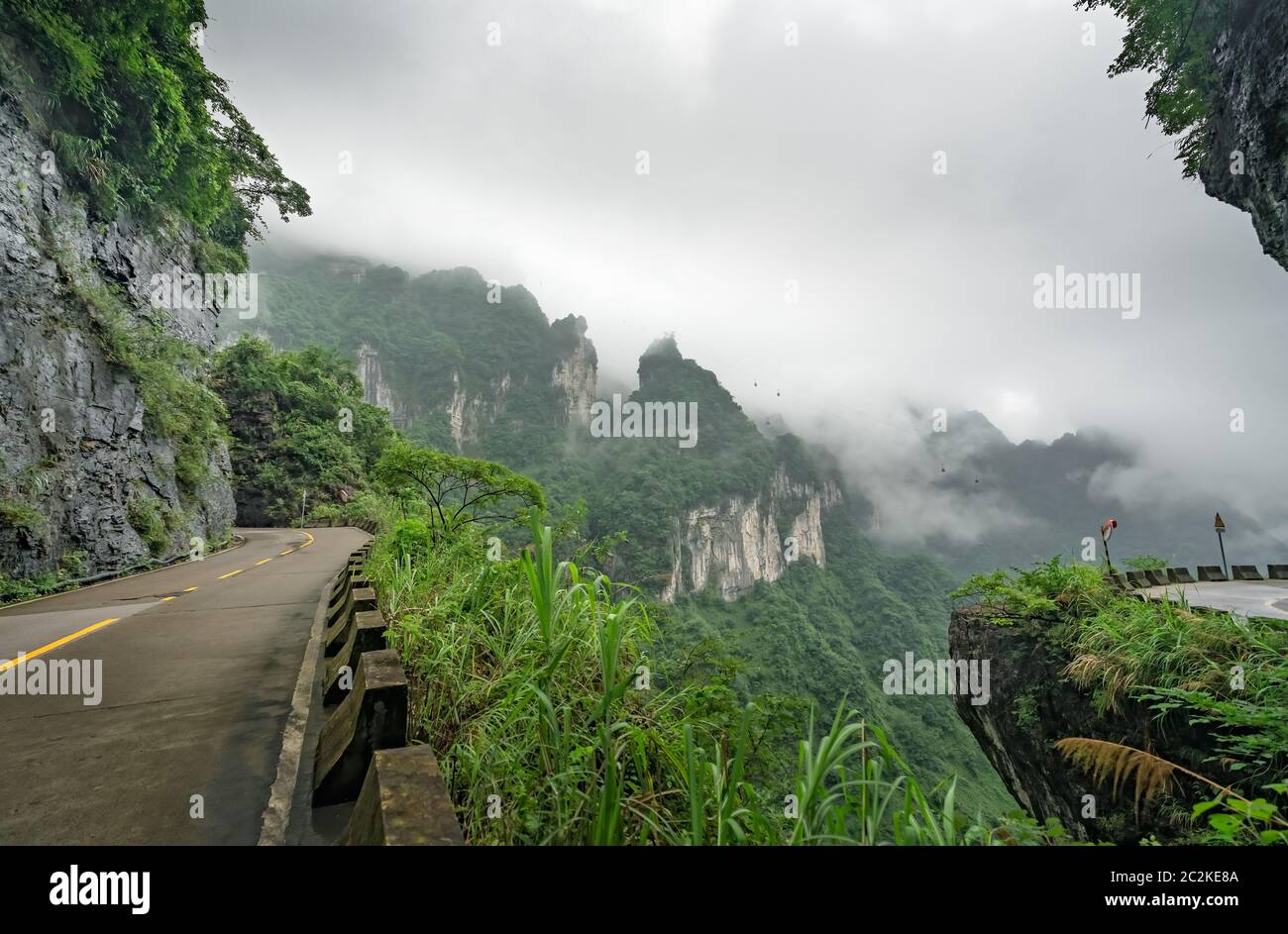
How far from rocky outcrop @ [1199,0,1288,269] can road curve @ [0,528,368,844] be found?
1570 cm

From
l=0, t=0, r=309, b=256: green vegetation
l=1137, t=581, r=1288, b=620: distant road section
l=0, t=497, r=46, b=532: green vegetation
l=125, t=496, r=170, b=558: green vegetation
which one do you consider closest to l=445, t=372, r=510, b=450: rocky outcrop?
l=0, t=0, r=309, b=256: green vegetation

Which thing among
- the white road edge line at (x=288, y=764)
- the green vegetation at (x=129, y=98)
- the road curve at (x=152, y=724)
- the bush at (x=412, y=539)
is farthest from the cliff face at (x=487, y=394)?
the white road edge line at (x=288, y=764)

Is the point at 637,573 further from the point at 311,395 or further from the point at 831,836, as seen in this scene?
the point at 831,836

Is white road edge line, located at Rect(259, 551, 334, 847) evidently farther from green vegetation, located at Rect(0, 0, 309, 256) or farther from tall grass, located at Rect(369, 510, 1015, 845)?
green vegetation, located at Rect(0, 0, 309, 256)

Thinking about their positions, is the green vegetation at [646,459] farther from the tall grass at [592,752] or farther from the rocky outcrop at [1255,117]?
the tall grass at [592,752]

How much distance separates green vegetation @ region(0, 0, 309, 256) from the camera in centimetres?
1106

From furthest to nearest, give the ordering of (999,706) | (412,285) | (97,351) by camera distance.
Result: (412,285), (97,351), (999,706)

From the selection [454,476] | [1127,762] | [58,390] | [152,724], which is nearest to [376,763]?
[152,724]

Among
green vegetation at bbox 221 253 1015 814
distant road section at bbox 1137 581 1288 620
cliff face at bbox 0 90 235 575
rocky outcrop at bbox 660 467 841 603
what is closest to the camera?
distant road section at bbox 1137 581 1288 620

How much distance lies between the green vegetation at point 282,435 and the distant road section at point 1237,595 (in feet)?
116

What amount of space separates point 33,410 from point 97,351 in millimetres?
2398

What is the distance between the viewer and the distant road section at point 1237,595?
323 inches

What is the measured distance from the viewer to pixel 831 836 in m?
1.70
